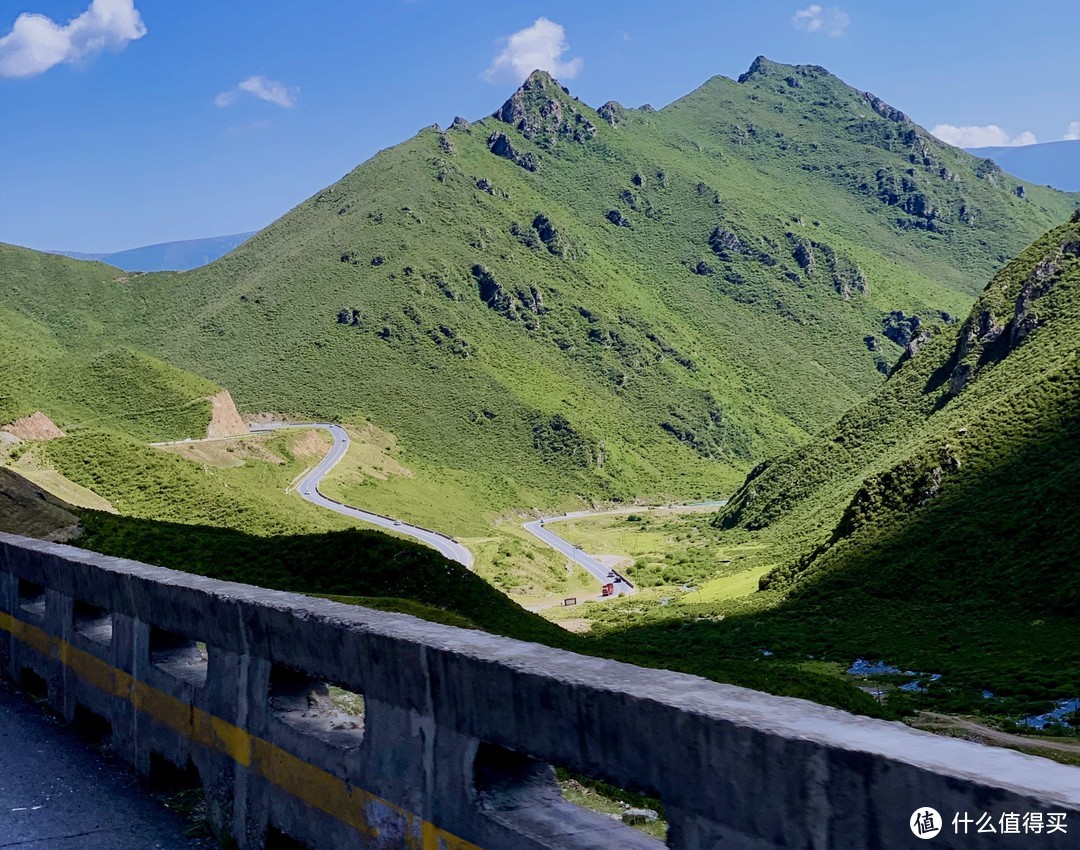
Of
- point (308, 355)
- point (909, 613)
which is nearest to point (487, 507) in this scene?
point (308, 355)

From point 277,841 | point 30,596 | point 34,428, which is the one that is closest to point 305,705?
point 277,841

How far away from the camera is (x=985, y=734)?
2445 centimetres

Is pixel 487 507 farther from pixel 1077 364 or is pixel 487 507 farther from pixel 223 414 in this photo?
pixel 1077 364

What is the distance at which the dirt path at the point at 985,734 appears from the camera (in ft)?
72.1

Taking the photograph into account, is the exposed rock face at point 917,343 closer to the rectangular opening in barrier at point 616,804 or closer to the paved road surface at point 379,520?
the paved road surface at point 379,520

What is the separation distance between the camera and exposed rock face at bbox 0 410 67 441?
65.6 m

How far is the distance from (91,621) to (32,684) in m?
1.80

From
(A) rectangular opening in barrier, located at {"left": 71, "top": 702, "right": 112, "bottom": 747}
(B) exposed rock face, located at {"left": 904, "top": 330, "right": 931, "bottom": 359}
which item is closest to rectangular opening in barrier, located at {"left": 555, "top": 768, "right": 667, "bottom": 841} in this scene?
(A) rectangular opening in barrier, located at {"left": 71, "top": 702, "right": 112, "bottom": 747}

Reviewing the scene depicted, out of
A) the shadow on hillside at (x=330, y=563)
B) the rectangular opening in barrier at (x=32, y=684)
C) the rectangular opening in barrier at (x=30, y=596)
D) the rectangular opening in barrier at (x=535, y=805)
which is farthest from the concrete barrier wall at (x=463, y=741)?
the shadow on hillside at (x=330, y=563)

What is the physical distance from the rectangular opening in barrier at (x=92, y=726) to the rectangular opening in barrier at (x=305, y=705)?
3.07 meters

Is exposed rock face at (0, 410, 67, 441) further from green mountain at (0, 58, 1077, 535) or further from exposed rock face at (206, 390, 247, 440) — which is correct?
green mountain at (0, 58, 1077, 535)

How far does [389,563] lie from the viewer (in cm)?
3005

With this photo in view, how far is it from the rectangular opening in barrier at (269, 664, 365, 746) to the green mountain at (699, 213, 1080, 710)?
93.7 feet

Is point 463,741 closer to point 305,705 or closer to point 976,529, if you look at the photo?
point 305,705
